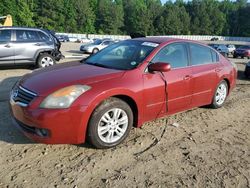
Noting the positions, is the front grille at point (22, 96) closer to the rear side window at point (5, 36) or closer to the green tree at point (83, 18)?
the rear side window at point (5, 36)

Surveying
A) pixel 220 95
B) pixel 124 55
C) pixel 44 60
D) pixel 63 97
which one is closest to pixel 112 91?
pixel 63 97

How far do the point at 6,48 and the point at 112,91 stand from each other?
23.9 feet

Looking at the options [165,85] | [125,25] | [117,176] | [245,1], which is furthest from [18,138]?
[245,1]

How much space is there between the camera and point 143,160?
4090mm

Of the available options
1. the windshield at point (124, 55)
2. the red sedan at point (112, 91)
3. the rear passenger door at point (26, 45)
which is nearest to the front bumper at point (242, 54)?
the rear passenger door at point (26, 45)

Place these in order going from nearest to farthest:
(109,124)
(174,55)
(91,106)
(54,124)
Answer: (54,124), (91,106), (109,124), (174,55)

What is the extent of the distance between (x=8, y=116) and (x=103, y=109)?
6.95 feet

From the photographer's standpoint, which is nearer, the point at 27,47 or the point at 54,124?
the point at 54,124

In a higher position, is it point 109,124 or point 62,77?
point 62,77

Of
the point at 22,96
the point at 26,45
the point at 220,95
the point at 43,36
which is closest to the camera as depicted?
the point at 22,96

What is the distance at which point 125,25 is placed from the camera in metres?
115

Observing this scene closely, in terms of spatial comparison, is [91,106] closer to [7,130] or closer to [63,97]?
[63,97]

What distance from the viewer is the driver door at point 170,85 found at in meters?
4.76

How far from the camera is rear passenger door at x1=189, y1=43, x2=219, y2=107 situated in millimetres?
5637
